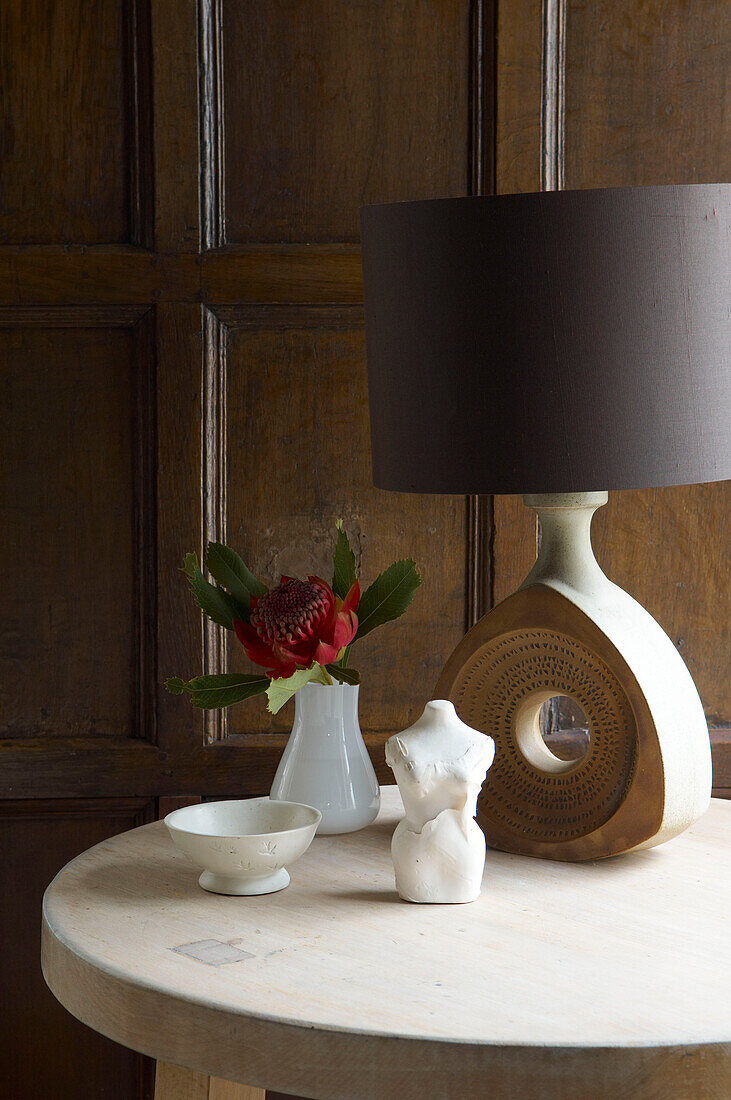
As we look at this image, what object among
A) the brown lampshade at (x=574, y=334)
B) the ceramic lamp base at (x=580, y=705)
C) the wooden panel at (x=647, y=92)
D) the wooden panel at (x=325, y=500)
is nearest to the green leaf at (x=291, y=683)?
the ceramic lamp base at (x=580, y=705)

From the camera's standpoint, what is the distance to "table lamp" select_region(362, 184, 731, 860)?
36.1 inches

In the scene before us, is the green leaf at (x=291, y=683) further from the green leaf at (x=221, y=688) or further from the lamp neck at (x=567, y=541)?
the lamp neck at (x=567, y=541)

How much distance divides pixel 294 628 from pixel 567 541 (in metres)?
0.27

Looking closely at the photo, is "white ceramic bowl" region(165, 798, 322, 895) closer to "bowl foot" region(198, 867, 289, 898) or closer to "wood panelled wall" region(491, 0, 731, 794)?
"bowl foot" region(198, 867, 289, 898)

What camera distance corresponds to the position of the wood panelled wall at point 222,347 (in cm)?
137

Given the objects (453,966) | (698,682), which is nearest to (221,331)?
(698,682)

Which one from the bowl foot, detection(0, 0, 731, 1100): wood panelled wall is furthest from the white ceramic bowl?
detection(0, 0, 731, 1100): wood panelled wall

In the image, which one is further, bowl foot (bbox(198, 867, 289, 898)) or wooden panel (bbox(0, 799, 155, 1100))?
wooden panel (bbox(0, 799, 155, 1100))

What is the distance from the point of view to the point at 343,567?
3.73ft

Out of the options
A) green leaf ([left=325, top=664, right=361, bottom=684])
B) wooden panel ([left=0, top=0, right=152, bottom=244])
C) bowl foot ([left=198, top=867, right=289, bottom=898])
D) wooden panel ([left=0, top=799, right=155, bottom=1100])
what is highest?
wooden panel ([left=0, top=0, right=152, bottom=244])

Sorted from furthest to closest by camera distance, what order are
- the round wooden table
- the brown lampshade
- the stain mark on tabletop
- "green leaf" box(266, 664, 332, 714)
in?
1. "green leaf" box(266, 664, 332, 714)
2. the brown lampshade
3. the stain mark on tabletop
4. the round wooden table

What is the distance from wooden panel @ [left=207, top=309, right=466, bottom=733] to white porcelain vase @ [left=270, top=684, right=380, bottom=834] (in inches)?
13.1

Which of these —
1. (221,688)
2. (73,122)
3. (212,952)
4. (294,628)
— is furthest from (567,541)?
(73,122)

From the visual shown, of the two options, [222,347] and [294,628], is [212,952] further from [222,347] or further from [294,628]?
[222,347]
